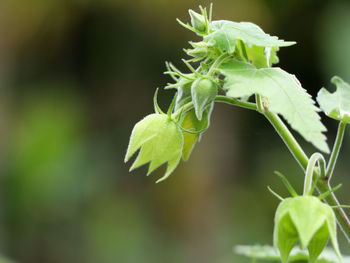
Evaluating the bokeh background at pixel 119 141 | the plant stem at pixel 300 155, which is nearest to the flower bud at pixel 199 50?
the plant stem at pixel 300 155

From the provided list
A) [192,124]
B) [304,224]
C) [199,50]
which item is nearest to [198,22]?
[199,50]

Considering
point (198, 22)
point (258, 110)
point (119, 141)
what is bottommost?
point (119, 141)

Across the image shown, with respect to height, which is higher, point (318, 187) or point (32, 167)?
point (318, 187)

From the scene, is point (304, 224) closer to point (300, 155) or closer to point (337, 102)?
point (300, 155)

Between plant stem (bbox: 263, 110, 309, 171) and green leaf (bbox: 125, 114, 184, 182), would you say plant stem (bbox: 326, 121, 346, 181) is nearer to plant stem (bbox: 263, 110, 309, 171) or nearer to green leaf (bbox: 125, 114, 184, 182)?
plant stem (bbox: 263, 110, 309, 171)

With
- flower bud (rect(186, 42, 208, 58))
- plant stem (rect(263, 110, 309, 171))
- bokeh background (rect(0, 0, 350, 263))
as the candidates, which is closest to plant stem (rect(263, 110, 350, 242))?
plant stem (rect(263, 110, 309, 171))

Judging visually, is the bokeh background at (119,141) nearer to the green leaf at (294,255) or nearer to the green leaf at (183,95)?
the green leaf at (294,255)

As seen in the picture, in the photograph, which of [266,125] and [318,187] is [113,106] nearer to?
[266,125]

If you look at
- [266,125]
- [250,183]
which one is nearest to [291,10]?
[266,125]
